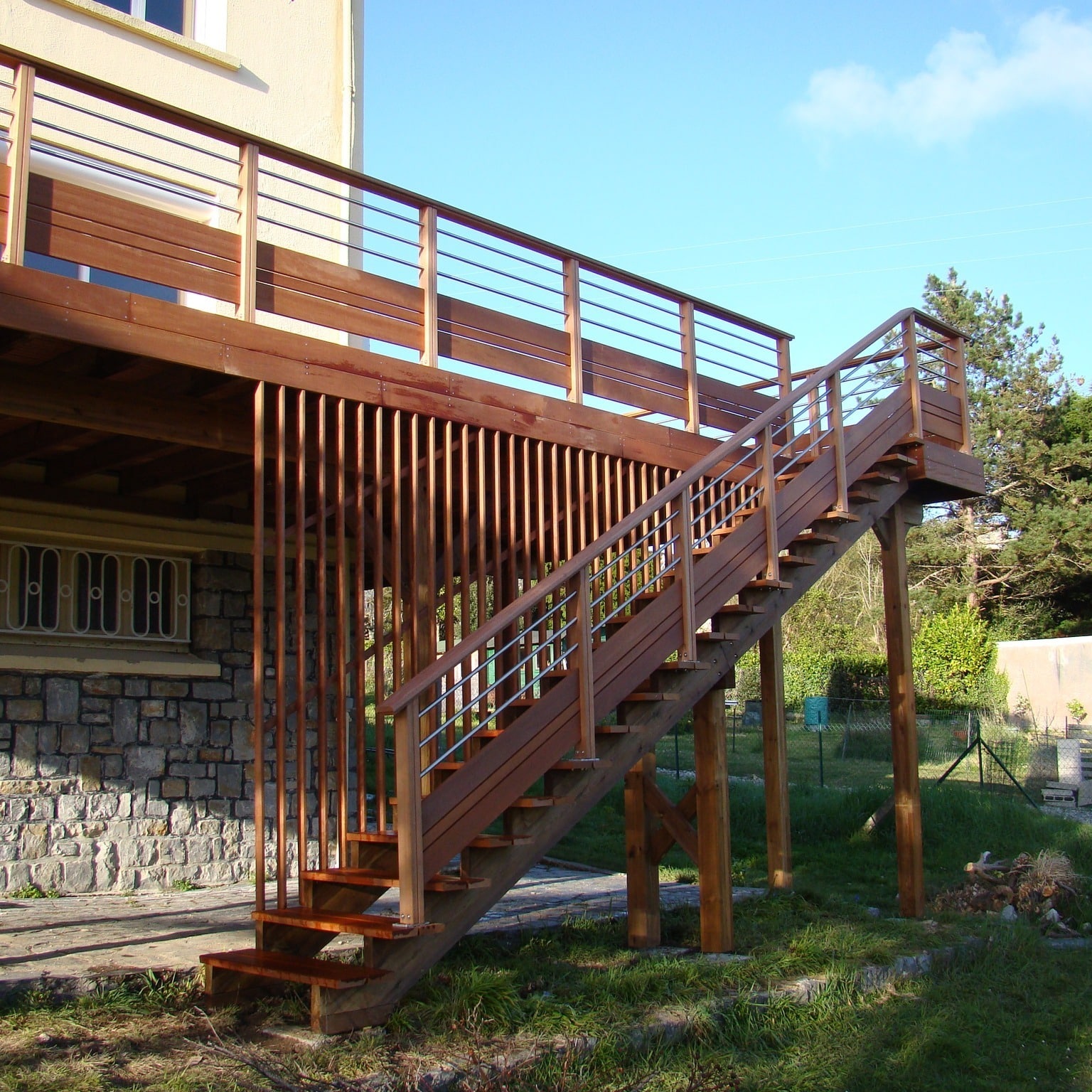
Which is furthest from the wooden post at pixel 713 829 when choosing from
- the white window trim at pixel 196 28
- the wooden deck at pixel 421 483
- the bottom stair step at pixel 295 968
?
the white window trim at pixel 196 28

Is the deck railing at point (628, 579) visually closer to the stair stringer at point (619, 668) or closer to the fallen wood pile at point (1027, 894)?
the stair stringer at point (619, 668)

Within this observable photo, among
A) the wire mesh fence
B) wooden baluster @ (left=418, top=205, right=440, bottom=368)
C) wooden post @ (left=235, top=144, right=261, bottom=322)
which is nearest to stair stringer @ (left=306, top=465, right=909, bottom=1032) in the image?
wooden baluster @ (left=418, top=205, right=440, bottom=368)

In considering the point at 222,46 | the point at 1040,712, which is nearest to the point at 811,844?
the point at 222,46

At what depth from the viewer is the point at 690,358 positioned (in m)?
8.73

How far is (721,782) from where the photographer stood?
23.0 feet

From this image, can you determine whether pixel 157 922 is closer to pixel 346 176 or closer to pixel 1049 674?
pixel 346 176

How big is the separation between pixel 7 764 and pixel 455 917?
4.18m

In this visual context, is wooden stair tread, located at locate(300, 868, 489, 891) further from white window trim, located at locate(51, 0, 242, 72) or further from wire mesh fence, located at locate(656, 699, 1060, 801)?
wire mesh fence, located at locate(656, 699, 1060, 801)

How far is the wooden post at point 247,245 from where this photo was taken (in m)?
6.01

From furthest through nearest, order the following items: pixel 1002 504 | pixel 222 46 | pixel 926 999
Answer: pixel 1002 504 < pixel 222 46 < pixel 926 999

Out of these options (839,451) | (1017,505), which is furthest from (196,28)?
(1017,505)

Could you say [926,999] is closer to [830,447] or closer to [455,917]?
[455,917]

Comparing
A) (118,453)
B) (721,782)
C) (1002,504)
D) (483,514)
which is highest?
(1002,504)

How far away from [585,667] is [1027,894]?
518 cm
